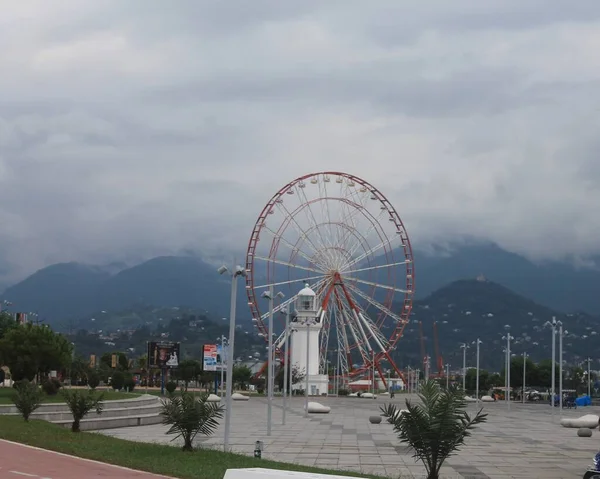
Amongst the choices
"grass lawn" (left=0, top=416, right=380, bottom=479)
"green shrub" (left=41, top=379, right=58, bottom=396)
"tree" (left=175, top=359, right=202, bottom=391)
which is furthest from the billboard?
"grass lawn" (left=0, top=416, right=380, bottom=479)

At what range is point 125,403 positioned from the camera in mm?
48219

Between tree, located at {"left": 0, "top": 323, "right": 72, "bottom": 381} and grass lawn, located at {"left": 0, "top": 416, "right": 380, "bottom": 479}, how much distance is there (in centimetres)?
2154

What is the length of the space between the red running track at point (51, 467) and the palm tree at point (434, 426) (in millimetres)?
5121

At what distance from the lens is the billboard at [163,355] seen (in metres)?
86.9

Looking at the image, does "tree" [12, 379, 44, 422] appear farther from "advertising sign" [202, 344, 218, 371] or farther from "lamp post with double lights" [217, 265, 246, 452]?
"advertising sign" [202, 344, 218, 371]

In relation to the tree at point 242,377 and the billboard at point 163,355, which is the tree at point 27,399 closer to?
the billboard at point 163,355

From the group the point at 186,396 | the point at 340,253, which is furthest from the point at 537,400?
the point at 186,396

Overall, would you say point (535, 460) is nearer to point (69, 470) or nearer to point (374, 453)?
point (374, 453)

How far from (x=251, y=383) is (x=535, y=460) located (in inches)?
4318

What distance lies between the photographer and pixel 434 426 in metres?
19.5

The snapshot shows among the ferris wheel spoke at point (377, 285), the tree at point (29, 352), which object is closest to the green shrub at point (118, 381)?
the tree at point (29, 352)

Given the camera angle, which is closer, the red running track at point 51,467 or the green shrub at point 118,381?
the red running track at point 51,467

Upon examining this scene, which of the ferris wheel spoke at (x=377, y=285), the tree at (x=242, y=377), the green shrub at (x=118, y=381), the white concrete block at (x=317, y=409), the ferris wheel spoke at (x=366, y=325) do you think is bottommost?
the tree at (x=242, y=377)

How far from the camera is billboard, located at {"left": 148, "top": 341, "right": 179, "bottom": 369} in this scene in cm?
8694
